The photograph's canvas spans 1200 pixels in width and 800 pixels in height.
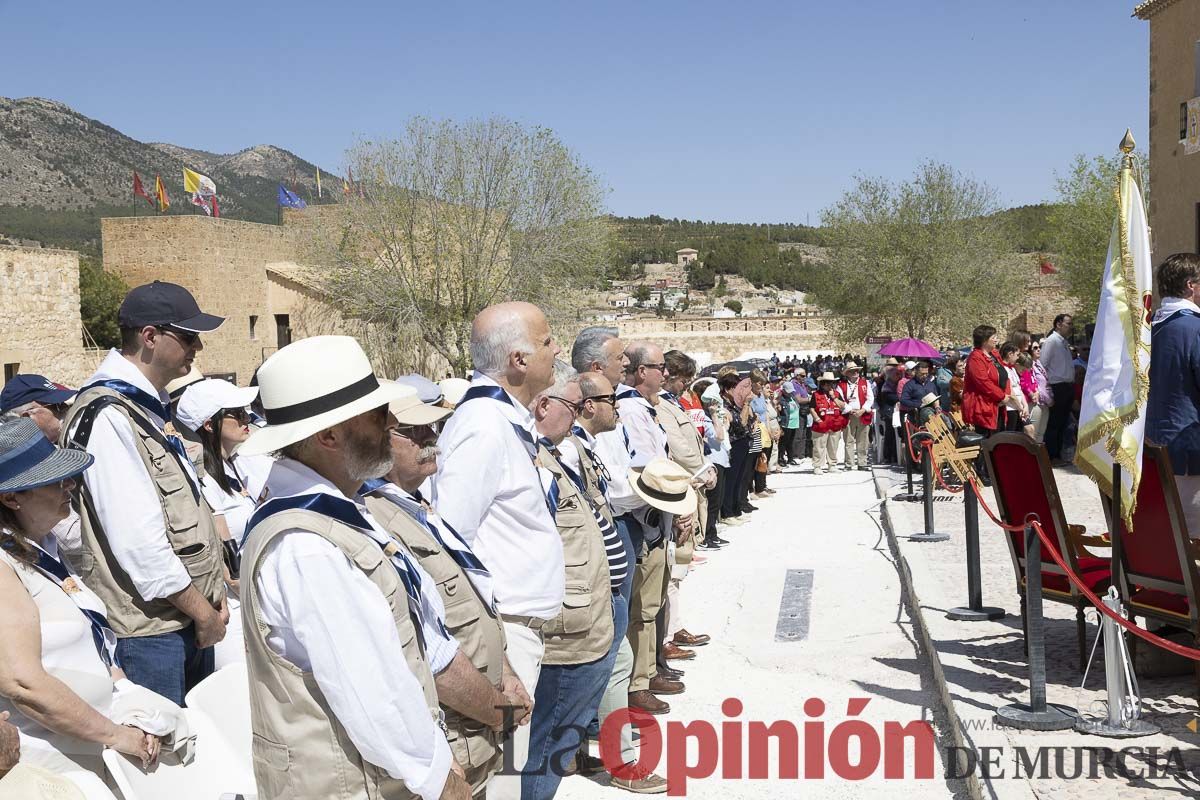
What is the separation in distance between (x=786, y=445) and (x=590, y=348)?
14.0 metres

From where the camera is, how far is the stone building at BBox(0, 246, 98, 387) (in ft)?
85.6

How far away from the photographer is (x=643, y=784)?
14.9 feet

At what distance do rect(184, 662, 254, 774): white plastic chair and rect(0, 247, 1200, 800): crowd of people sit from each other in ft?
0.59

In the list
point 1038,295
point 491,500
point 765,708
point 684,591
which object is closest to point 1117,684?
point 765,708

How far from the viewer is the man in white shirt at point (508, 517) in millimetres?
3215

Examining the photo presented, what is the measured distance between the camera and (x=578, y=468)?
4.14m

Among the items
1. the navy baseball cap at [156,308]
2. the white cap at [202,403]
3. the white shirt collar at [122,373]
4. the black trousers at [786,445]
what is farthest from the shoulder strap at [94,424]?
the black trousers at [786,445]

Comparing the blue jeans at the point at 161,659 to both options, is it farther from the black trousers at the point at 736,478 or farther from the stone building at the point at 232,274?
the stone building at the point at 232,274

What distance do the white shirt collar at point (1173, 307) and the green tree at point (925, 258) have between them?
37309 millimetres

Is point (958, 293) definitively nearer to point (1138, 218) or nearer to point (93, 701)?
point (1138, 218)

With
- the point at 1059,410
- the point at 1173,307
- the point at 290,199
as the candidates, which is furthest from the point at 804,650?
the point at 290,199

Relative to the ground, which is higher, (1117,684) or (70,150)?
(70,150)

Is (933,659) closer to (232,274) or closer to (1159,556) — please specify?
(1159,556)

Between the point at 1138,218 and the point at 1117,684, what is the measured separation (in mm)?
2038
